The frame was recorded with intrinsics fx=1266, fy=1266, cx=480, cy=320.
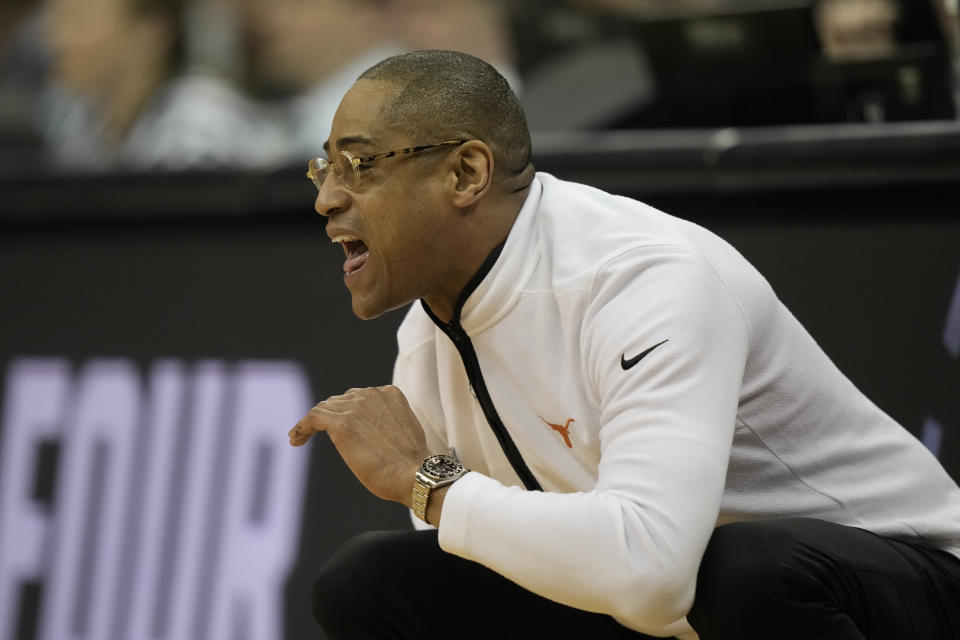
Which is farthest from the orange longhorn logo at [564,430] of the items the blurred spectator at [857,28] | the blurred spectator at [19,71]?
the blurred spectator at [19,71]

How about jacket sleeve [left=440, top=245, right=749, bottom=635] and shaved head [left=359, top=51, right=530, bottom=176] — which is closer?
jacket sleeve [left=440, top=245, right=749, bottom=635]

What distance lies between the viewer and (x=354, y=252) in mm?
2139

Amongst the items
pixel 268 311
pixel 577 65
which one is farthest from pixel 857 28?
pixel 268 311

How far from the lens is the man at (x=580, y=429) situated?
170 cm

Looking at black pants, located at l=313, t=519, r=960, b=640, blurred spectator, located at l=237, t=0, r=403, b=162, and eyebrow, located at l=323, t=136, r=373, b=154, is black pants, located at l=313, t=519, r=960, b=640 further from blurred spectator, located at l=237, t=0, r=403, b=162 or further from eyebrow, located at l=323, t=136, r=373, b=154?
blurred spectator, located at l=237, t=0, r=403, b=162

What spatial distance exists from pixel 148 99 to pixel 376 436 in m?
3.26

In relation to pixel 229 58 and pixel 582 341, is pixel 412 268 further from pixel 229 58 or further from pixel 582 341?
pixel 229 58

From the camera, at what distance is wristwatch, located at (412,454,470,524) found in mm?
1830

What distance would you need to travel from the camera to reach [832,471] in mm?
1976

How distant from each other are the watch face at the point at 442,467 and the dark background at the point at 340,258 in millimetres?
982

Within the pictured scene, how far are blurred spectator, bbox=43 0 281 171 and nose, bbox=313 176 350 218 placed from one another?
2222 millimetres

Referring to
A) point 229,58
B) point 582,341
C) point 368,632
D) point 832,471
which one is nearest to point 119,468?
point 368,632

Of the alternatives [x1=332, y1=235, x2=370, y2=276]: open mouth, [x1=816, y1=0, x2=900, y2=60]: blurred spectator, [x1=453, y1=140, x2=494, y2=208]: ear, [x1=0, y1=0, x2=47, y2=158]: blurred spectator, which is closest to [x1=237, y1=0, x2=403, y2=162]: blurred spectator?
[x1=0, y1=0, x2=47, y2=158]: blurred spectator

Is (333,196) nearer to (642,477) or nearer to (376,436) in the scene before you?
(376,436)
